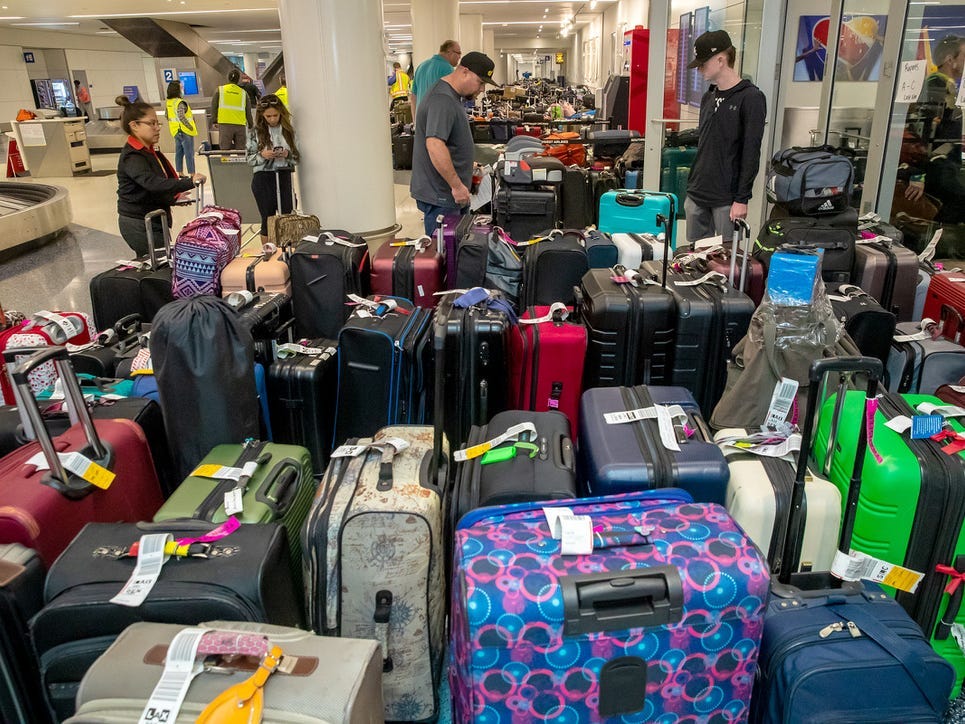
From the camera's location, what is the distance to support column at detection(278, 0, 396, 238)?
5.25m

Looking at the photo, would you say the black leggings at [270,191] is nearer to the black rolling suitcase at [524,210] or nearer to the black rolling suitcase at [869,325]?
the black rolling suitcase at [524,210]

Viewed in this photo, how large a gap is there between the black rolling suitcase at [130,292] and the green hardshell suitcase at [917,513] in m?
3.23

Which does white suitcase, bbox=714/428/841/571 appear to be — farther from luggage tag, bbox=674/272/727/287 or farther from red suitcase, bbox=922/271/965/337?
red suitcase, bbox=922/271/965/337

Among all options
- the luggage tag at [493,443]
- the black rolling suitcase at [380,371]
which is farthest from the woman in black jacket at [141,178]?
the luggage tag at [493,443]

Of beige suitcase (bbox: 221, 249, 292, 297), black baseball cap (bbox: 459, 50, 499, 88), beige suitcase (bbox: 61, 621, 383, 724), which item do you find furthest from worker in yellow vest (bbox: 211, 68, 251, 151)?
beige suitcase (bbox: 61, 621, 383, 724)

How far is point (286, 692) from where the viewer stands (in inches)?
48.4

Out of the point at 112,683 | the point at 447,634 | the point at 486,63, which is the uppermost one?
the point at 486,63

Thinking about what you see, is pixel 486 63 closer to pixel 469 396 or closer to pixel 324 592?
pixel 469 396

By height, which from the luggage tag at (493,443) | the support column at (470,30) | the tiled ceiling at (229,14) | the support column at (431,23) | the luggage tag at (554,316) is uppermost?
the tiled ceiling at (229,14)

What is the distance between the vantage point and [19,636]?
1.57m

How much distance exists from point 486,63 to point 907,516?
11.9 feet

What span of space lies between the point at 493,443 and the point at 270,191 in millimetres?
4951

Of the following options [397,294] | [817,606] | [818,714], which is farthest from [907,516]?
[397,294]

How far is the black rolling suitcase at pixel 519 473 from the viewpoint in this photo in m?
1.77
